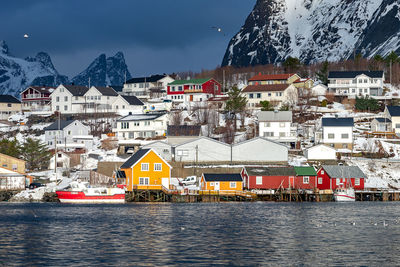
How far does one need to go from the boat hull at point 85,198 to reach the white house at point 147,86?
82.5 metres

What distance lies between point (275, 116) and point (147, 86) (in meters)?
60.8

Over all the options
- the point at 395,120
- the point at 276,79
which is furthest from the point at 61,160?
the point at 276,79

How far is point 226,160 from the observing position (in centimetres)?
9825

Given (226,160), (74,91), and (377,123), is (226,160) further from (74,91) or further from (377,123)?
(74,91)

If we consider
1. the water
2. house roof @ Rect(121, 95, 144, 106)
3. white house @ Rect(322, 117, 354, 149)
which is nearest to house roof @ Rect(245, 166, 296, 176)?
the water

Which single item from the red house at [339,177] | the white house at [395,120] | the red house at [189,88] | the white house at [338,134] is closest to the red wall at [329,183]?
the red house at [339,177]

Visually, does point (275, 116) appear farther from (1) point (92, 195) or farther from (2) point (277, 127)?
(1) point (92, 195)

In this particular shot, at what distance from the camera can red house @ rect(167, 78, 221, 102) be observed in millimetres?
149000

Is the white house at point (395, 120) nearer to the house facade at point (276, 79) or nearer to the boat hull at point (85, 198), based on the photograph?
the house facade at point (276, 79)

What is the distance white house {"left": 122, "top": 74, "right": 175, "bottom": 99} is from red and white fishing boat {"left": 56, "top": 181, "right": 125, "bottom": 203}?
82.3m

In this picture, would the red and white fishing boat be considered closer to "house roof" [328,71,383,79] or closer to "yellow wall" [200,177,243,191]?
"yellow wall" [200,177,243,191]

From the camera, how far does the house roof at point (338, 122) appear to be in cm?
10638

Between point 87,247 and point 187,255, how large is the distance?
780 cm

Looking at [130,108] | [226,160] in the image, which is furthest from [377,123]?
[130,108]
